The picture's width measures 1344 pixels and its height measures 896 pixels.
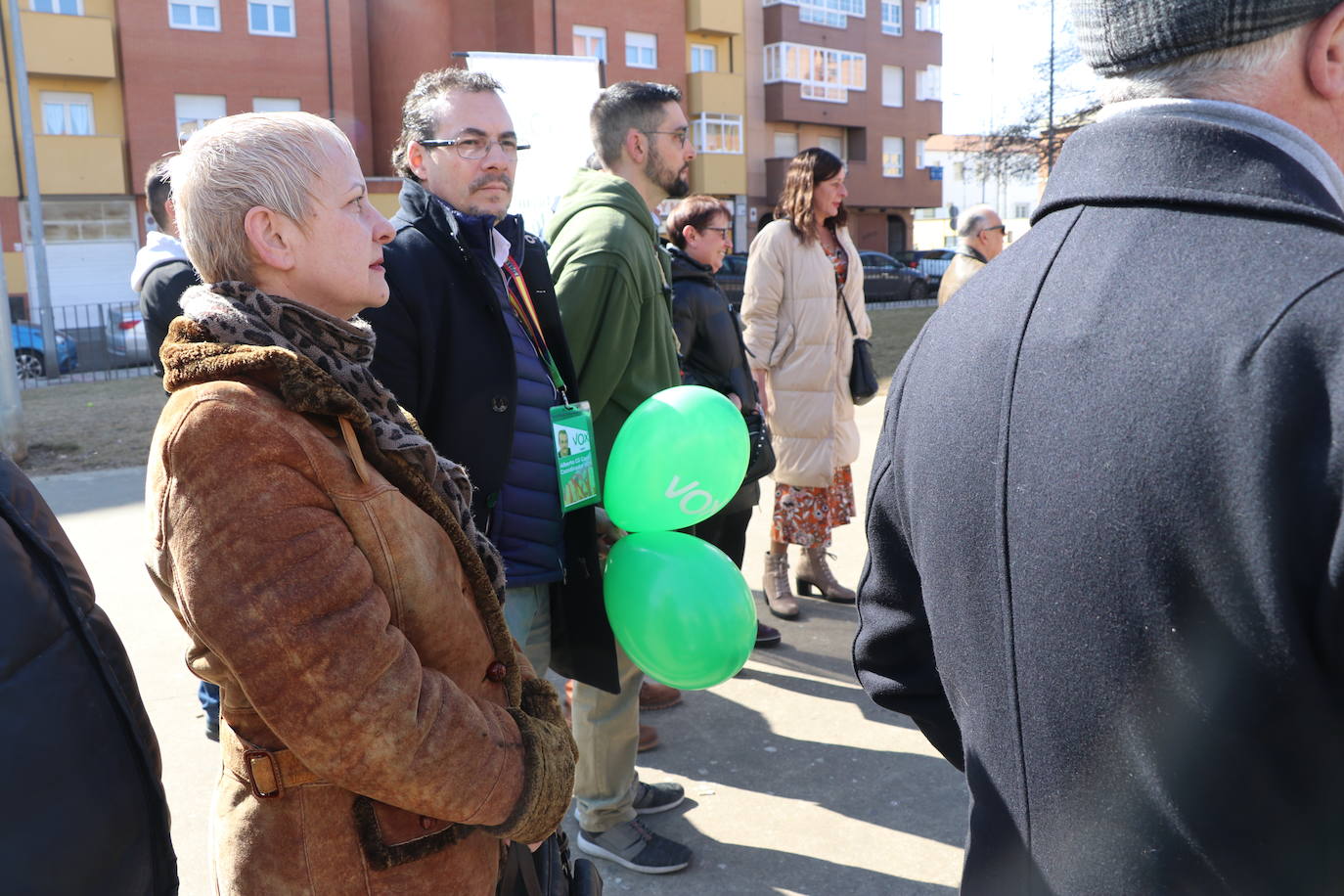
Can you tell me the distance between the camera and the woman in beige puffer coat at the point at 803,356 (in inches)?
202

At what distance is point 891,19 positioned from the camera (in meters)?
44.9

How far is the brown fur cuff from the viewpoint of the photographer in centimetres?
170

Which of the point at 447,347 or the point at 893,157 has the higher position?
the point at 893,157

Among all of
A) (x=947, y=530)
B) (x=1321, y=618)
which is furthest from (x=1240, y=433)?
→ (x=947, y=530)

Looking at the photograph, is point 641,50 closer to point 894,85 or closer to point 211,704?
point 894,85

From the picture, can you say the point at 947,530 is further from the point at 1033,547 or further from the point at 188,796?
the point at 188,796

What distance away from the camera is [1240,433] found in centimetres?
94

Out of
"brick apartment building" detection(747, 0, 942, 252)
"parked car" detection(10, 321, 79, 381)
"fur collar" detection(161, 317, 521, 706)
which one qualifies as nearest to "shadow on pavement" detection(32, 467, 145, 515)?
"fur collar" detection(161, 317, 521, 706)

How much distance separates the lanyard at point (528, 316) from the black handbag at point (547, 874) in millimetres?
1170

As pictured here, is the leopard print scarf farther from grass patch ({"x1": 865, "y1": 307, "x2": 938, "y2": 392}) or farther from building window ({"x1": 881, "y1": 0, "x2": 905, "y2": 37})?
building window ({"x1": 881, "y1": 0, "x2": 905, "y2": 37})

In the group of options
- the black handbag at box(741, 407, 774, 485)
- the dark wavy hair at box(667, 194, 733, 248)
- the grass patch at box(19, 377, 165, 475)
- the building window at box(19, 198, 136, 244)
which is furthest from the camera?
the building window at box(19, 198, 136, 244)

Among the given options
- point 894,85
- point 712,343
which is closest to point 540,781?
point 712,343

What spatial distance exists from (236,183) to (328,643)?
74 cm

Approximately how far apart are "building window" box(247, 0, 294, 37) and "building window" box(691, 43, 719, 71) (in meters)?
14.1
